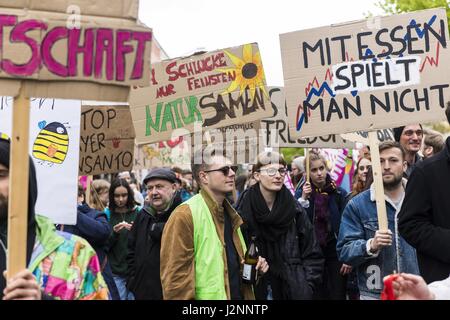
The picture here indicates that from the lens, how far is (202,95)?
337 inches

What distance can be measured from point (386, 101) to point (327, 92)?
46cm

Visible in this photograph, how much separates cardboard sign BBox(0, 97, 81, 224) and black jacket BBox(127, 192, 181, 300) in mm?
1194

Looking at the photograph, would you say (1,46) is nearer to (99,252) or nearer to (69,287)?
(69,287)

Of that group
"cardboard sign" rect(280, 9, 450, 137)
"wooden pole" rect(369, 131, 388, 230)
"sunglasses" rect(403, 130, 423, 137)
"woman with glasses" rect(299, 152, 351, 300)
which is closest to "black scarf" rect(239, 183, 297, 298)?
"cardboard sign" rect(280, 9, 450, 137)

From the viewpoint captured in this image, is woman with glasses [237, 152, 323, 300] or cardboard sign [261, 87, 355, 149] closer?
woman with glasses [237, 152, 323, 300]

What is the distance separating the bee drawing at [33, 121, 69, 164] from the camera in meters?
6.27

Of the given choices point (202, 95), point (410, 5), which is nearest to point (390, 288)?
point (202, 95)

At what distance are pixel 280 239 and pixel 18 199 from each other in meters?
3.80

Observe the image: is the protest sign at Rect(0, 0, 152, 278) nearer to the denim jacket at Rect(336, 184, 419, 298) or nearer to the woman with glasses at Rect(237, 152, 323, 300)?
the denim jacket at Rect(336, 184, 419, 298)

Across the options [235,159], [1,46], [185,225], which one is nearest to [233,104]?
[235,159]

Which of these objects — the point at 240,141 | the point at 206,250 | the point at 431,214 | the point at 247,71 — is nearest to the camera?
the point at 431,214

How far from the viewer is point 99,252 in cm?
730

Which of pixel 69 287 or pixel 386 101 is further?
pixel 386 101

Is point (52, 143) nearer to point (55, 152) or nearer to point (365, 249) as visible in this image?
point (55, 152)
